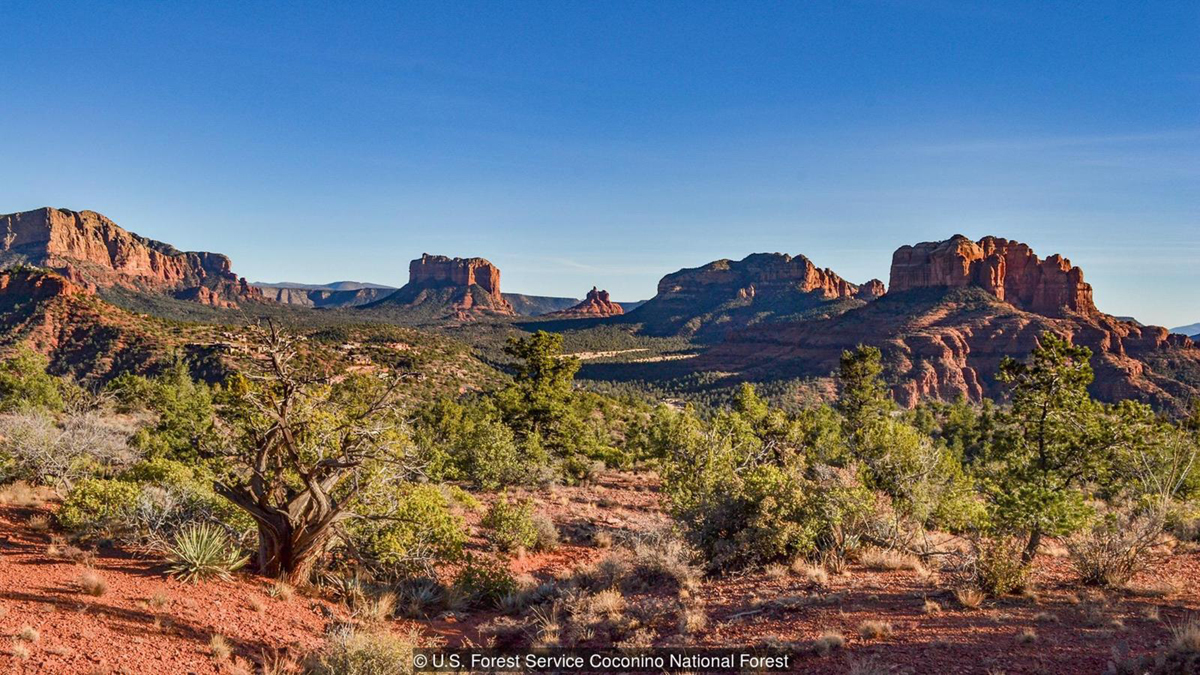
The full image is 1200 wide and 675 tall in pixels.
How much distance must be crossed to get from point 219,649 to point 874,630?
8289 millimetres

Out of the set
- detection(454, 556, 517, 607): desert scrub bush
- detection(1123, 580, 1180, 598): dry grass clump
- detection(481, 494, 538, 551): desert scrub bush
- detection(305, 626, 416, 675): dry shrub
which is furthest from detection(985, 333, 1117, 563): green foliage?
detection(481, 494, 538, 551): desert scrub bush

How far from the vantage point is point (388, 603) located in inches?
395

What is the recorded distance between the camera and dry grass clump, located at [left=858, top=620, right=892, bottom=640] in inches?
299

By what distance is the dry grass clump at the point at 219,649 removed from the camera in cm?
734

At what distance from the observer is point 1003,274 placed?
136750 millimetres

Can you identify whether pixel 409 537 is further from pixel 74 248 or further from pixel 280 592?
pixel 74 248

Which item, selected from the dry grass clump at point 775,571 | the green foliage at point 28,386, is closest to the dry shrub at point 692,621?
the dry grass clump at point 775,571

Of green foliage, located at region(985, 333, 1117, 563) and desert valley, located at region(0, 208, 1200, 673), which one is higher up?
green foliage, located at region(985, 333, 1117, 563)

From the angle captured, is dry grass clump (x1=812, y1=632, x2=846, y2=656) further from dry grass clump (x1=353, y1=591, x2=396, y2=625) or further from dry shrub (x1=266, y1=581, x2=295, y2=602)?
dry shrub (x1=266, y1=581, x2=295, y2=602)

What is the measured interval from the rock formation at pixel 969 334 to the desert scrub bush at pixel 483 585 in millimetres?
97421

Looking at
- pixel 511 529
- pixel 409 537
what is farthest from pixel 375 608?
pixel 511 529

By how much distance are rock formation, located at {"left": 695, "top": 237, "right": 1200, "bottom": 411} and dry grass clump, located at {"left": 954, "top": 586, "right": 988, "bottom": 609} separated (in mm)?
95535

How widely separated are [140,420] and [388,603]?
82.8 ft

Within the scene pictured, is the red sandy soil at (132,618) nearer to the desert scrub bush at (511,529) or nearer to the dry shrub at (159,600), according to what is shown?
the dry shrub at (159,600)
